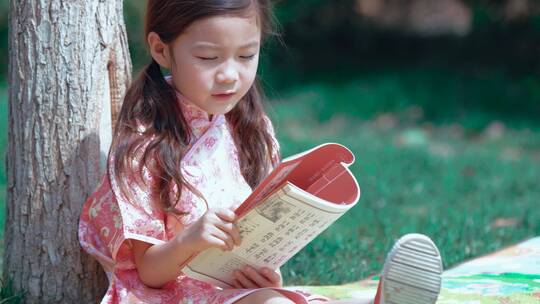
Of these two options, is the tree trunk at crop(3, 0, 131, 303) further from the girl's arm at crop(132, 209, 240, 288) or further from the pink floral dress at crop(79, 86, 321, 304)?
the girl's arm at crop(132, 209, 240, 288)

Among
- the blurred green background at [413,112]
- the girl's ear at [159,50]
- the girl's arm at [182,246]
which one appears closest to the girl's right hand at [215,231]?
the girl's arm at [182,246]

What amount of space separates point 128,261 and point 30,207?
1.55ft

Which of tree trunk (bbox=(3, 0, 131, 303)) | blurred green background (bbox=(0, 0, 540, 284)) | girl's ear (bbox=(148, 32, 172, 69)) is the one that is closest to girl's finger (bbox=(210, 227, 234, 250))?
girl's ear (bbox=(148, 32, 172, 69))

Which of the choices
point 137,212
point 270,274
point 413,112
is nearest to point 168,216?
point 137,212

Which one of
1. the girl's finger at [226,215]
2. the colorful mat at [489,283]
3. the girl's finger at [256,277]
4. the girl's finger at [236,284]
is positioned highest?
the girl's finger at [226,215]

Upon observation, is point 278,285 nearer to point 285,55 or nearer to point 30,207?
point 30,207

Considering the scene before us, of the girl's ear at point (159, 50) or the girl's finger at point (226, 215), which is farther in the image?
the girl's ear at point (159, 50)

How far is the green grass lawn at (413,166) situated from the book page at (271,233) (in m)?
0.66

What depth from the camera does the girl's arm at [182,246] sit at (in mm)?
2160

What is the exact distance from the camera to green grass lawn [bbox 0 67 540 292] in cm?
402

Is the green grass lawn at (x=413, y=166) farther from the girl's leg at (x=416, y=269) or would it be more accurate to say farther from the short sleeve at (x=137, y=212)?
the girl's leg at (x=416, y=269)

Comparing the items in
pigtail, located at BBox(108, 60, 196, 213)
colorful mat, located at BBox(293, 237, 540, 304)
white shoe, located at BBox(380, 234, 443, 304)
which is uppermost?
pigtail, located at BBox(108, 60, 196, 213)

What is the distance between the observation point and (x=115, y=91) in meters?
2.84

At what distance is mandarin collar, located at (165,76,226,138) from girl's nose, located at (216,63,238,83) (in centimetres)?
16
